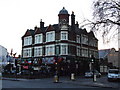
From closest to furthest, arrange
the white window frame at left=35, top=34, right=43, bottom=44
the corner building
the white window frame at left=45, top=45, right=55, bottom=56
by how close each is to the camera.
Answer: the corner building
the white window frame at left=45, top=45, right=55, bottom=56
the white window frame at left=35, top=34, right=43, bottom=44

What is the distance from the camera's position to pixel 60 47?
5369 centimetres

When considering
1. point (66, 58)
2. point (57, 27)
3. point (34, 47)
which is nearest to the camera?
point (66, 58)

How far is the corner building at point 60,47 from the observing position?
53625mm

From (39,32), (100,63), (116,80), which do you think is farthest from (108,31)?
(100,63)

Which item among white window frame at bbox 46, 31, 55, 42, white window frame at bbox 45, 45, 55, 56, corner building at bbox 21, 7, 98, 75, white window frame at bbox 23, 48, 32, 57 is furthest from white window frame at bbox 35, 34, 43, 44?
white window frame at bbox 23, 48, 32, 57

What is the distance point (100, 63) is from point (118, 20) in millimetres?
51771

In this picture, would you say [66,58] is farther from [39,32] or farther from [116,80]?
[116,80]

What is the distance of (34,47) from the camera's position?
6134 centimetres

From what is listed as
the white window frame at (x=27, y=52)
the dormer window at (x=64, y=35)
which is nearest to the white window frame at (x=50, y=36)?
the dormer window at (x=64, y=35)

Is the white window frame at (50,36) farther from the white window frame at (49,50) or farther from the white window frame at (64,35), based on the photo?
the white window frame at (64,35)

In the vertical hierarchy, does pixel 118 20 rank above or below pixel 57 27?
below

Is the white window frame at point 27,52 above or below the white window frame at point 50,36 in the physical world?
below

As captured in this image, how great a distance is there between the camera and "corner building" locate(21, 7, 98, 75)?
5362cm

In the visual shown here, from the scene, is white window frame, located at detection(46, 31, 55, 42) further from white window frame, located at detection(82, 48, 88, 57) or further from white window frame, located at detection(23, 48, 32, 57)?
white window frame, located at detection(82, 48, 88, 57)
